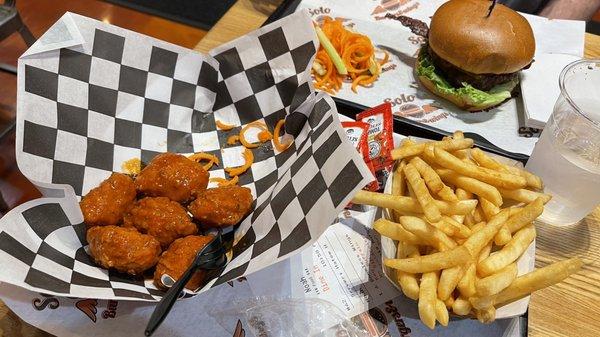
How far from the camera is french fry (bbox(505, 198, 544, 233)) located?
1229mm

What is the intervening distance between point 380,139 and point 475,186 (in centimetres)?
36

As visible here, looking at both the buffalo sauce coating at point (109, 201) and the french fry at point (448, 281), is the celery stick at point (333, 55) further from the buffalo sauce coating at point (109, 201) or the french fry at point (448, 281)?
the french fry at point (448, 281)

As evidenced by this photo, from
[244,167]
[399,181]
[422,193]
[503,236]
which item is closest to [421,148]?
[399,181]

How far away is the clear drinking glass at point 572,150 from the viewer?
136 centimetres

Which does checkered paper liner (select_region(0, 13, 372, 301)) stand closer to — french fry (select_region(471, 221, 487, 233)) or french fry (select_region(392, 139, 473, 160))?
french fry (select_region(392, 139, 473, 160))

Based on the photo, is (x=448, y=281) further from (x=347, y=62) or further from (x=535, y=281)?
(x=347, y=62)

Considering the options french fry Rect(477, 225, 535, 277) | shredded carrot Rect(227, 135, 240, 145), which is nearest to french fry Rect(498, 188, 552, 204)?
french fry Rect(477, 225, 535, 277)

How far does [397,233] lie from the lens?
1.22 metres

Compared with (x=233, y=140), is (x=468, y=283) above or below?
below

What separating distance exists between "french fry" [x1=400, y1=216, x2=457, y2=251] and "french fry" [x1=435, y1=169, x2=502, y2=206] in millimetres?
194

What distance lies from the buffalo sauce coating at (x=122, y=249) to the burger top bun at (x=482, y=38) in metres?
1.42

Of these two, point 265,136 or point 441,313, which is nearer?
point 441,313

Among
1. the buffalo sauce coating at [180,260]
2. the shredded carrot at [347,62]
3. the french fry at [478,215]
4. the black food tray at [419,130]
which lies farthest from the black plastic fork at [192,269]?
the shredded carrot at [347,62]

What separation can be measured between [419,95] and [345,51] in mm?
397
